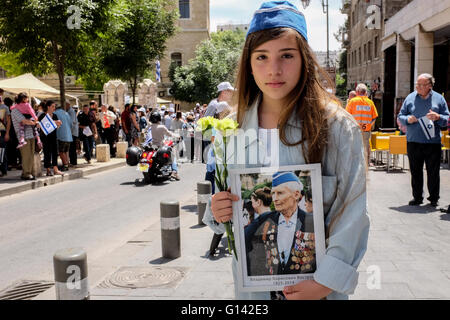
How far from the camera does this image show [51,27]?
1398cm

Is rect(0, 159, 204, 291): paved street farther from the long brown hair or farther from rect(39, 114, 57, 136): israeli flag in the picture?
the long brown hair

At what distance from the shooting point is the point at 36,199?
10219mm

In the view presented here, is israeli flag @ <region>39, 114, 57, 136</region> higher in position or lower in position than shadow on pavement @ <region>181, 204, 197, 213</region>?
higher

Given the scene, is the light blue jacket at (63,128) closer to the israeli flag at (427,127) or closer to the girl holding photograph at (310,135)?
the israeli flag at (427,127)

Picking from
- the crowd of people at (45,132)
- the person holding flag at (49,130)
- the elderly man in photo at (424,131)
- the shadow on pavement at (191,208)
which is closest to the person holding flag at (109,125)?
the crowd of people at (45,132)

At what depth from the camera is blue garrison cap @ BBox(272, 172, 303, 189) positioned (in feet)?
5.24

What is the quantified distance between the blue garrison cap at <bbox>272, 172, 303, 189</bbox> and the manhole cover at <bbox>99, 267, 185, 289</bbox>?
3.13 meters

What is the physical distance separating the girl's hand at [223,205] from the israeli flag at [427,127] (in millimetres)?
6778

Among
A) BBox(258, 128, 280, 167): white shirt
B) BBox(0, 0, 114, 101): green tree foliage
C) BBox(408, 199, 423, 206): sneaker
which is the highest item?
BBox(0, 0, 114, 101): green tree foliage

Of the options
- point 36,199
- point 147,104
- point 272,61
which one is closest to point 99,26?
point 36,199

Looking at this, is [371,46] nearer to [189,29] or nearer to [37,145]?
[189,29]

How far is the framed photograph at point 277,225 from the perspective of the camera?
5.26ft

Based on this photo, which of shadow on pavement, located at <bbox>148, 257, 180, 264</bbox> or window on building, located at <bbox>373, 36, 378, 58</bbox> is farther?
window on building, located at <bbox>373, 36, 378, 58</bbox>

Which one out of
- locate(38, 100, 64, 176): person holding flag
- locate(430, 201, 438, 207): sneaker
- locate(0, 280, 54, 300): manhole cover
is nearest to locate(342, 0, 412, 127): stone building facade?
locate(38, 100, 64, 176): person holding flag
